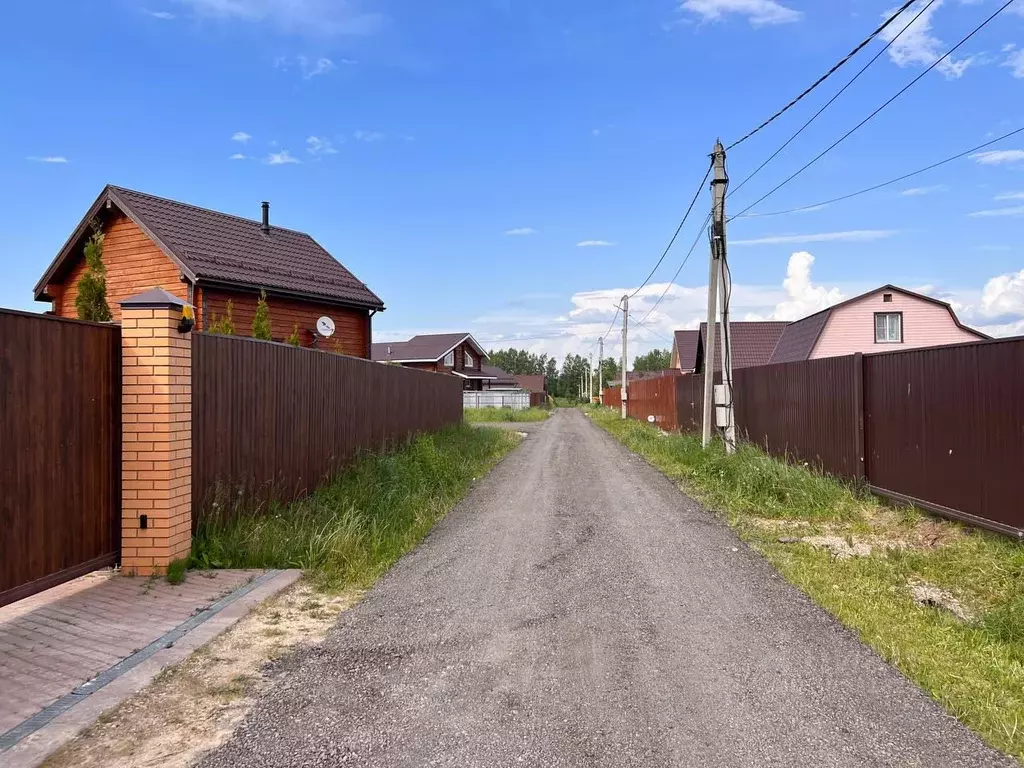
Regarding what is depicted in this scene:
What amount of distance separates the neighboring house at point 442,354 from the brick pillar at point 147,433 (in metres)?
39.8

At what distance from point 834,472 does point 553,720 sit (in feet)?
24.2

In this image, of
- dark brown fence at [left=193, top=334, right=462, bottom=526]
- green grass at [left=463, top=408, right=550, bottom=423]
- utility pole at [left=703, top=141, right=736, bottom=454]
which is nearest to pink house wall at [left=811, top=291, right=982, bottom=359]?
green grass at [left=463, top=408, right=550, bottom=423]

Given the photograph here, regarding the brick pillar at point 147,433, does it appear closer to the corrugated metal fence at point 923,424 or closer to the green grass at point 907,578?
the green grass at point 907,578

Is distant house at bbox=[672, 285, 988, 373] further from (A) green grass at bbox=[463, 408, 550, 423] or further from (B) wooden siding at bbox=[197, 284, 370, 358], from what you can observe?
(B) wooden siding at bbox=[197, 284, 370, 358]

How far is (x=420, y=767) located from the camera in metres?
2.74

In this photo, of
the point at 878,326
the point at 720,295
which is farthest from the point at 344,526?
the point at 878,326

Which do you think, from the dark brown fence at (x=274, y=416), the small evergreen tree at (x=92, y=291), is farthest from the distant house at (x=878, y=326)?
the small evergreen tree at (x=92, y=291)

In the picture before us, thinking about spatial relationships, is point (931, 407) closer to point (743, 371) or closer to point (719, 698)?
point (719, 698)

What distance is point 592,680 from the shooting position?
3.55 m

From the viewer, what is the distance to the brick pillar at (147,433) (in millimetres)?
5004

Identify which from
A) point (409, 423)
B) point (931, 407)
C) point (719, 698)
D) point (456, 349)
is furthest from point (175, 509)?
point (456, 349)

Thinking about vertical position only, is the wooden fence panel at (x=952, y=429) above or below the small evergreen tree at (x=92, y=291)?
below

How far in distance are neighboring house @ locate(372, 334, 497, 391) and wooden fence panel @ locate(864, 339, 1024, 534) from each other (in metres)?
38.0

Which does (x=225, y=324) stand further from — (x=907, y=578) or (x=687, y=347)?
(x=687, y=347)
